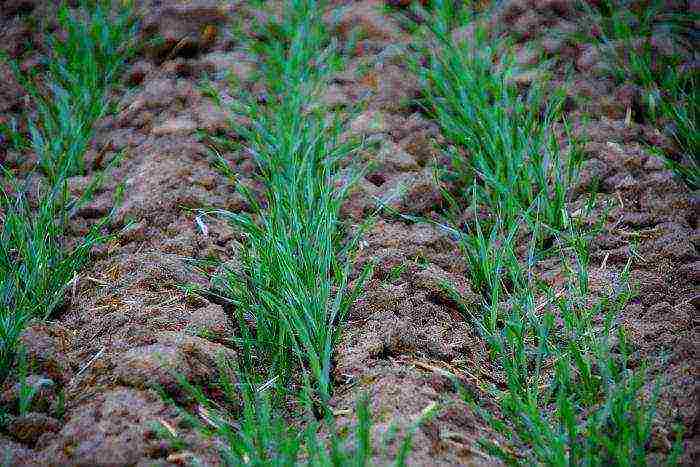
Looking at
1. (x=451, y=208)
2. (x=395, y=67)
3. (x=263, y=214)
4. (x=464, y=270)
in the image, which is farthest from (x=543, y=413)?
(x=395, y=67)

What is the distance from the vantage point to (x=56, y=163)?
7.38ft

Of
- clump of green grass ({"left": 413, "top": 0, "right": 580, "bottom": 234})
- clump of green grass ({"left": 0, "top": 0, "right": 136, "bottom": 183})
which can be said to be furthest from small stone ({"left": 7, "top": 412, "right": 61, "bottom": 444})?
clump of green grass ({"left": 413, "top": 0, "right": 580, "bottom": 234})

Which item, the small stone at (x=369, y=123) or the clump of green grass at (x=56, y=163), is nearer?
the clump of green grass at (x=56, y=163)

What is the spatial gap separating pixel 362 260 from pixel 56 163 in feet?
3.34

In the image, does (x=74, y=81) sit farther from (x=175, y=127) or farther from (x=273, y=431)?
(x=273, y=431)

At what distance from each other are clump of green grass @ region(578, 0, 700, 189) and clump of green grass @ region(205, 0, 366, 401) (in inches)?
35.8

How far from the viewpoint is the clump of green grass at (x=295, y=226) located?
5.45 feet

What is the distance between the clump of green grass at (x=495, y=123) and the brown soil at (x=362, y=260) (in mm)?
85

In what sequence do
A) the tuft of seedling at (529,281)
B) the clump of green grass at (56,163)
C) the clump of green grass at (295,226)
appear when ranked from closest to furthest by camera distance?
the tuft of seedling at (529,281) → the clump of green grass at (295,226) → the clump of green grass at (56,163)

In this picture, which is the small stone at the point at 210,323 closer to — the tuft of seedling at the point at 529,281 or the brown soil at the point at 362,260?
the brown soil at the point at 362,260

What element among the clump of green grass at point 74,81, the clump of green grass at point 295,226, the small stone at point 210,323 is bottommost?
the small stone at point 210,323

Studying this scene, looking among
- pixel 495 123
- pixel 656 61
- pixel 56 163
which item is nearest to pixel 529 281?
pixel 495 123

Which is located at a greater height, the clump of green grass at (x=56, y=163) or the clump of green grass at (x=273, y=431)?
the clump of green grass at (x=56, y=163)

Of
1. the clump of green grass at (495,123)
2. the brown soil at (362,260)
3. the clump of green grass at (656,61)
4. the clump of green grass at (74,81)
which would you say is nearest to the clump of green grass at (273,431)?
the brown soil at (362,260)
